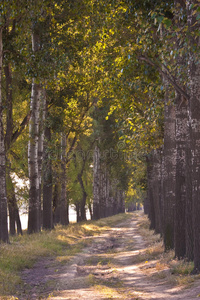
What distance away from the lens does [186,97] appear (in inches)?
475

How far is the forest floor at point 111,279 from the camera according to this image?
8922mm

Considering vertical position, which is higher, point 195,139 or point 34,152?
point 34,152

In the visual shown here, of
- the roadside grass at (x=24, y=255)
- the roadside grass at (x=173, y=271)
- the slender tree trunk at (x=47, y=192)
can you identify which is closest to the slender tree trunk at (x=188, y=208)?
the roadside grass at (x=173, y=271)

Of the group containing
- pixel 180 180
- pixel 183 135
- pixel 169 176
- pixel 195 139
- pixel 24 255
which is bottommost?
pixel 24 255

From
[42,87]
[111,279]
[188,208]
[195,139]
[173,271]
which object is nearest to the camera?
[195,139]

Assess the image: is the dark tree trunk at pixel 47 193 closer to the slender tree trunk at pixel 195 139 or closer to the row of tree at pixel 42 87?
the row of tree at pixel 42 87

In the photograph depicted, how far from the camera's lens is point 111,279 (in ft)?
37.9

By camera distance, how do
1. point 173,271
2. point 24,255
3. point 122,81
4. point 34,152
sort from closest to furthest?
point 173,271
point 24,255
point 122,81
point 34,152

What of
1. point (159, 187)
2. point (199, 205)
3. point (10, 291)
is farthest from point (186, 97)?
point (159, 187)

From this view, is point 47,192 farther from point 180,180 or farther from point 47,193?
point 180,180

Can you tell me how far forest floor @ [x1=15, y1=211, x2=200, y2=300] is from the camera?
8.92m

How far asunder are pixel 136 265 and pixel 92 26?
10281mm

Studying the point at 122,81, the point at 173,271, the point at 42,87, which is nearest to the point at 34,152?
the point at 42,87

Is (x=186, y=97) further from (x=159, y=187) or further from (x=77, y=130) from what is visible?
(x=77, y=130)
